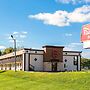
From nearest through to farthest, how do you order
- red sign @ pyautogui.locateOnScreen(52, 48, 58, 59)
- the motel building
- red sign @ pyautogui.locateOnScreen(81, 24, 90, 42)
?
red sign @ pyautogui.locateOnScreen(81, 24, 90, 42) → the motel building → red sign @ pyautogui.locateOnScreen(52, 48, 58, 59)

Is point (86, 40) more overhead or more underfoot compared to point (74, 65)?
more overhead

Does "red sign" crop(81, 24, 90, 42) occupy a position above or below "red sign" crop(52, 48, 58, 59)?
above

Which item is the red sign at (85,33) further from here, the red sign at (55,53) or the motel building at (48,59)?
the red sign at (55,53)

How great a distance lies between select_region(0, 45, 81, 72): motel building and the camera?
65.4 metres

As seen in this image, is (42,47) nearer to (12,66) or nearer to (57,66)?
(57,66)

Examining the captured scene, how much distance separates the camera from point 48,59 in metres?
67.1

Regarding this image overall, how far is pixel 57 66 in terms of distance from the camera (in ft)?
228

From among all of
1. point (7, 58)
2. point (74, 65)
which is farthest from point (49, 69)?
point (7, 58)

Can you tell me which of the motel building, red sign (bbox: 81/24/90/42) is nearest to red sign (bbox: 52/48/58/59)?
the motel building

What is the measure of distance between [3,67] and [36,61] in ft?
95.0

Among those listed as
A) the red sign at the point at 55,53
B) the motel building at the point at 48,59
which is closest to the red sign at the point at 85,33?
the motel building at the point at 48,59

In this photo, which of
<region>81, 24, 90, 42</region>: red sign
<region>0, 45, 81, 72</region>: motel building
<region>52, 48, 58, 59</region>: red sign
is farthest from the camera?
<region>52, 48, 58, 59</region>: red sign

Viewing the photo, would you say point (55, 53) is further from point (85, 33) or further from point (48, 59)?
point (85, 33)

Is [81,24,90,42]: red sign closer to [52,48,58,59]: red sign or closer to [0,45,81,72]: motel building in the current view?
[0,45,81,72]: motel building
